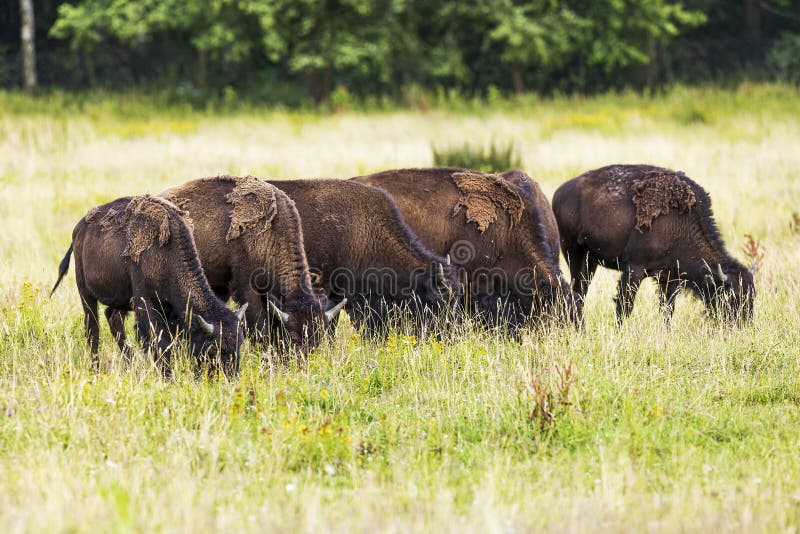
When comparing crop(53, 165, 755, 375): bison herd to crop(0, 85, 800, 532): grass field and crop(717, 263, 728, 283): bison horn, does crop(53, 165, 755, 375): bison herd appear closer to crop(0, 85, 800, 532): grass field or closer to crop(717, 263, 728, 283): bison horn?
crop(717, 263, 728, 283): bison horn

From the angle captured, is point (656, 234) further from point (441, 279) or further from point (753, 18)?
point (753, 18)

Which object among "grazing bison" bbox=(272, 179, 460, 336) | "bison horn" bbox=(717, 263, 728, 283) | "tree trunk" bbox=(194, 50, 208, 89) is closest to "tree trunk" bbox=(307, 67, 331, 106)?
"tree trunk" bbox=(194, 50, 208, 89)

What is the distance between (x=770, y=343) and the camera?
7.58m

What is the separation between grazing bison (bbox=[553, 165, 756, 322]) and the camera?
917 centimetres

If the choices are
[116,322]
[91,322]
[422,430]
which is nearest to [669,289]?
[422,430]

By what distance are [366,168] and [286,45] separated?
14753mm

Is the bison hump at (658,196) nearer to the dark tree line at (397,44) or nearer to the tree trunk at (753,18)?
the dark tree line at (397,44)

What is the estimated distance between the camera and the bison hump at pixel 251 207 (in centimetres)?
776

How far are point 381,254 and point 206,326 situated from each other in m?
2.09

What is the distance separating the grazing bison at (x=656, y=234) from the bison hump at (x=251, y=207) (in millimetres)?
3360

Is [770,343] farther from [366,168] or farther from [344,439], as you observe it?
[366,168]

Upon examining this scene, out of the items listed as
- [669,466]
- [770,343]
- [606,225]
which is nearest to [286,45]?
[606,225]

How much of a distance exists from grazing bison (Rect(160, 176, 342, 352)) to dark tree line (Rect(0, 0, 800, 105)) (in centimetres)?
2022

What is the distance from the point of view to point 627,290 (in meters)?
9.27
